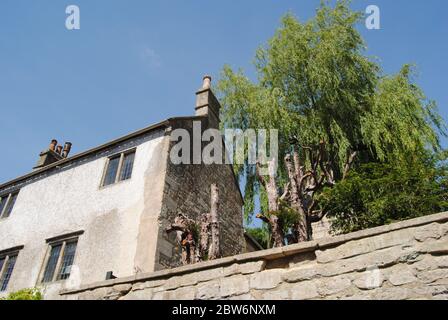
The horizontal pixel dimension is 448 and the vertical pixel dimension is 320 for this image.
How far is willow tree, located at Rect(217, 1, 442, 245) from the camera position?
38.8 feet

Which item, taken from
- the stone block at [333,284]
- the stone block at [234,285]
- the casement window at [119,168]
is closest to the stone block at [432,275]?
the stone block at [333,284]

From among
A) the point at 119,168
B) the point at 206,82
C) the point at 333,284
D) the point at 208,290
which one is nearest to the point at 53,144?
the point at 119,168

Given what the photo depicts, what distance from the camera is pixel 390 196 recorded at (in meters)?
7.56

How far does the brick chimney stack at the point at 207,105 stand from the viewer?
1353 cm

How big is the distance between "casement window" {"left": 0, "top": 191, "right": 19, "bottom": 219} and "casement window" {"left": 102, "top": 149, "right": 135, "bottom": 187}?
15.2ft

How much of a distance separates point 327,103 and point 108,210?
27.4ft

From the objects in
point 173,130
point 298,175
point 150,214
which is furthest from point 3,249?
point 298,175

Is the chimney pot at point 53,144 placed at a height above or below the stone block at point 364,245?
above

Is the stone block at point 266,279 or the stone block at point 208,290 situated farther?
the stone block at point 208,290

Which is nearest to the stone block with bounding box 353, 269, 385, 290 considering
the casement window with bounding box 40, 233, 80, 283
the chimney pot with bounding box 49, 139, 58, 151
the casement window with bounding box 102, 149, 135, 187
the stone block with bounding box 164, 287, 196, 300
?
the stone block with bounding box 164, 287, 196, 300

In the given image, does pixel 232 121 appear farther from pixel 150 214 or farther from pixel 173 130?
pixel 150 214

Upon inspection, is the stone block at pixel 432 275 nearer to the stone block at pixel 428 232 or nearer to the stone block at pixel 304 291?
the stone block at pixel 428 232

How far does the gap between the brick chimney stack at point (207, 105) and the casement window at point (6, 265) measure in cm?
773

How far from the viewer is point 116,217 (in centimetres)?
1024
